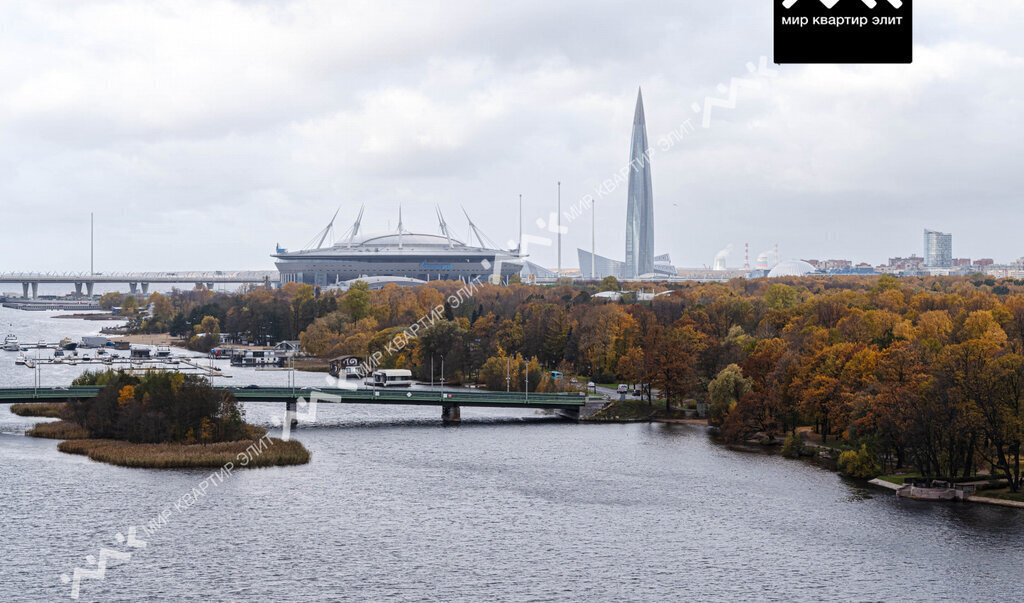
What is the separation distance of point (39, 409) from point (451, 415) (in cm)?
1796

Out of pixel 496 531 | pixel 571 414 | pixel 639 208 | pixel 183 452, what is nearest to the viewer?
pixel 496 531

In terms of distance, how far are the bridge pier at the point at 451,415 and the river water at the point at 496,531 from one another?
7.88 m

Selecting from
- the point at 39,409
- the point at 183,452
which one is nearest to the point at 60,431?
the point at 183,452

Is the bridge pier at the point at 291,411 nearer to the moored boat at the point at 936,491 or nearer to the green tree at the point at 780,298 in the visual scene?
the moored boat at the point at 936,491

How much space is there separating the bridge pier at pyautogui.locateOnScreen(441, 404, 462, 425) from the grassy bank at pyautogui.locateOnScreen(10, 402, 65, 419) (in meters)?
16.0

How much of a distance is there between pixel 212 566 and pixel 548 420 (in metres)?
26.5

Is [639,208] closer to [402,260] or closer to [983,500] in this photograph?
[402,260]

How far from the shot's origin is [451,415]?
49.3 meters

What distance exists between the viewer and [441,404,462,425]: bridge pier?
1921 inches

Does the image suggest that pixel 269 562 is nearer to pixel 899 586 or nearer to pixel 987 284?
pixel 899 586

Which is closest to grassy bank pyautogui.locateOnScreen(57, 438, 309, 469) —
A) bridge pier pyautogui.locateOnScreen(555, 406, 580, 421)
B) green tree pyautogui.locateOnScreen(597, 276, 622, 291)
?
bridge pier pyautogui.locateOnScreen(555, 406, 580, 421)

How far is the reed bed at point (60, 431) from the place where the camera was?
42.1 metres

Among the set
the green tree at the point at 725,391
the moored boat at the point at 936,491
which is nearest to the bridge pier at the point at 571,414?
the green tree at the point at 725,391

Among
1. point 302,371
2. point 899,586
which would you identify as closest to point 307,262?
point 302,371
